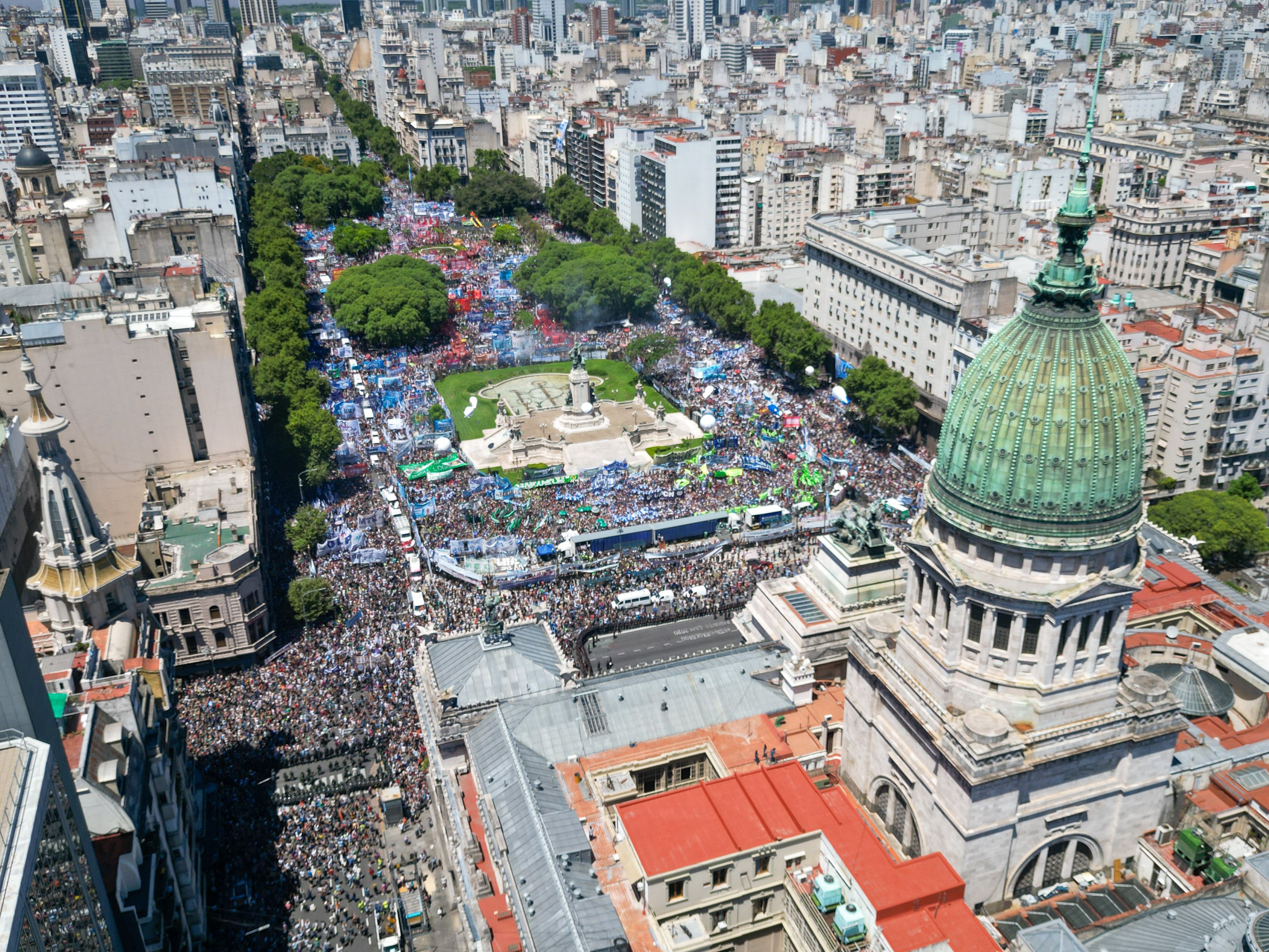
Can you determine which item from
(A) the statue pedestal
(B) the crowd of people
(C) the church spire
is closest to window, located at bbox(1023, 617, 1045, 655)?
(A) the statue pedestal

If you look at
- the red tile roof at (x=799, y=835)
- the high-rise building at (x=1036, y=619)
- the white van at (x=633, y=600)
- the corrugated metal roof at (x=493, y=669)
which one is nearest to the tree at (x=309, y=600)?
the white van at (x=633, y=600)

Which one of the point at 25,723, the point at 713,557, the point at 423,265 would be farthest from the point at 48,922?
the point at 423,265

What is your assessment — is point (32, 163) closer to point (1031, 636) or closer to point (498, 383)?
point (498, 383)

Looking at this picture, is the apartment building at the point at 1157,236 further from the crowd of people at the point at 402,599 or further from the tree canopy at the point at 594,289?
the tree canopy at the point at 594,289

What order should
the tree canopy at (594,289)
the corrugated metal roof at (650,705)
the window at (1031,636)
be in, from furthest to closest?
the tree canopy at (594,289) → the corrugated metal roof at (650,705) → the window at (1031,636)

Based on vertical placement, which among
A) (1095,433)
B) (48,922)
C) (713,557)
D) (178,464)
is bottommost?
(713,557)

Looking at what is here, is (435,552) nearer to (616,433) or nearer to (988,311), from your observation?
(616,433)

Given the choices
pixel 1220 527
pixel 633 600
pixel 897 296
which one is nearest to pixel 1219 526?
pixel 1220 527
